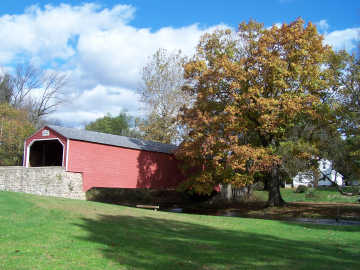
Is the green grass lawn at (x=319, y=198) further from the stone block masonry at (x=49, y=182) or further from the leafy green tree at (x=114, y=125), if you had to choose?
the leafy green tree at (x=114, y=125)

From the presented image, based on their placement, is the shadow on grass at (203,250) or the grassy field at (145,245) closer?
the grassy field at (145,245)

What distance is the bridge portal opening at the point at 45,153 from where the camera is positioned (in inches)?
1206

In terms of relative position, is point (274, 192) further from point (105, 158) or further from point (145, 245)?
point (145, 245)

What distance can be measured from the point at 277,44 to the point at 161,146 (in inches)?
518

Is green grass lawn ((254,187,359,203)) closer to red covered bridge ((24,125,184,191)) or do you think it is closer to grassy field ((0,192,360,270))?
red covered bridge ((24,125,184,191))

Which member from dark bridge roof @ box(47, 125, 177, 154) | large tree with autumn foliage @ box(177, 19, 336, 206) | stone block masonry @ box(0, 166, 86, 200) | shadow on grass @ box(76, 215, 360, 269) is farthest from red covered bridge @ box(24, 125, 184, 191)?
shadow on grass @ box(76, 215, 360, 269)

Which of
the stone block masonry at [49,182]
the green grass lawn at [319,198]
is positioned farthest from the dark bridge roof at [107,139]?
the green grass lawn at [319,198]

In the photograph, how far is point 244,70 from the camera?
24.4 m

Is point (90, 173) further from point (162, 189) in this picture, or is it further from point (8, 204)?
point (8, 204)

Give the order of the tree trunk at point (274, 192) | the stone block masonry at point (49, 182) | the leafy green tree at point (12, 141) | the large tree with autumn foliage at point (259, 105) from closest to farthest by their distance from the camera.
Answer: the large tree with autumn foliage at point (259, 105), the stone block masonry at point (49, 182), the tree trunk at point (274, 192), the leafy green tree at point (12, 141)

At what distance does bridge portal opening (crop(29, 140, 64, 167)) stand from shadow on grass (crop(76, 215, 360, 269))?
1995 cm

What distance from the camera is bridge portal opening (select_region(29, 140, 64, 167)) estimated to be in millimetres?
30641

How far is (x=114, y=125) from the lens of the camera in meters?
79.0

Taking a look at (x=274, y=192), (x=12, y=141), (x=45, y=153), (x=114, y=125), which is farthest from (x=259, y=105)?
(x=114, y=125)
